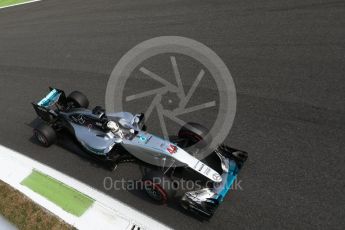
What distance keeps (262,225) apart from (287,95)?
10.9ft

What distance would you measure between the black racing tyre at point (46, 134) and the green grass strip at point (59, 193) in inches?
27.9

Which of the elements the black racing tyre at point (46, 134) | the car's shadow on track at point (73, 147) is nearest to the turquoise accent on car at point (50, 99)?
the black racing tyre at point (46, 134)

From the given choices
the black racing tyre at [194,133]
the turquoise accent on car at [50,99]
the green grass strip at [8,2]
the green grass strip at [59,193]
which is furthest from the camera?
the green grass strip at [8,2]

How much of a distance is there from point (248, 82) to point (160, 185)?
12.5 ft

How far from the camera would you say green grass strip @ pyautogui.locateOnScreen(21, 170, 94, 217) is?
21.4 ft

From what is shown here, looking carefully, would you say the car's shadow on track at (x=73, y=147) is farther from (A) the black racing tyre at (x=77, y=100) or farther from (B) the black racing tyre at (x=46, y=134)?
(A) the black racing tyre at (x=77, y=100)

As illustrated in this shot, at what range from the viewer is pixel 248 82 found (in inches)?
334

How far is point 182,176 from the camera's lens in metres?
6.68

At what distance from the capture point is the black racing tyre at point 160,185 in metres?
5.95

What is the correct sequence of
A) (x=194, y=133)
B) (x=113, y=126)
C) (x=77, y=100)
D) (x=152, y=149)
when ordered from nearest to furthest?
(x=152, y=149), (x=194, y=133), (x=113, y=126), (x=77, y=100)

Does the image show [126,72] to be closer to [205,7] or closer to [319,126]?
[205,7]

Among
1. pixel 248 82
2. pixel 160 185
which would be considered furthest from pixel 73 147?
pixel 248 82

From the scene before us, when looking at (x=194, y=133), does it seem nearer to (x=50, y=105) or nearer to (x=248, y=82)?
(x=248, y=82)

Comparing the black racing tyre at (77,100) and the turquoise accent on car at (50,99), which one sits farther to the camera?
the black racing tyre at (77,100)
